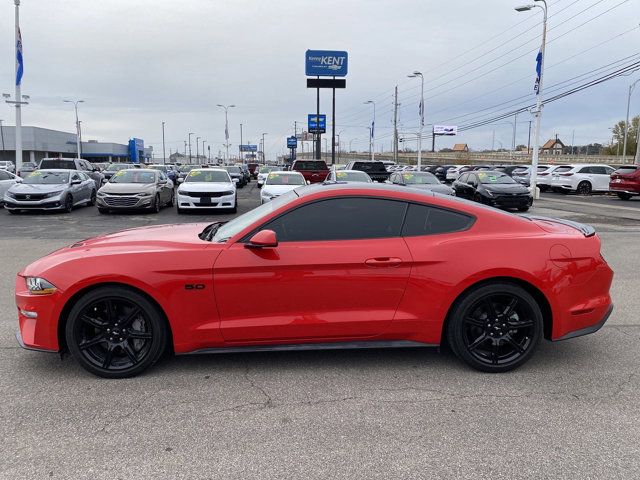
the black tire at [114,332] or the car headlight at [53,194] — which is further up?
Result: the car headlight at [53,194]

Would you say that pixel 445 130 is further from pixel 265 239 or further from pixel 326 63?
pixel 265 239

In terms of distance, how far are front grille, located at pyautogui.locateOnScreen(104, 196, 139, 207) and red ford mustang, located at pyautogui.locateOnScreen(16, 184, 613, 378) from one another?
1248cm

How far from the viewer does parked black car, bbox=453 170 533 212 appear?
728 inches

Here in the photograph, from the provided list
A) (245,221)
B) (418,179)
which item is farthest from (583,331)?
(418,179)

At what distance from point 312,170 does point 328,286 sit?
23312 millimetres

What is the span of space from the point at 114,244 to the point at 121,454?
172 cm

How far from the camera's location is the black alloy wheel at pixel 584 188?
27594 mm

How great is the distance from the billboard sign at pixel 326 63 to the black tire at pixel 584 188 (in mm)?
24326

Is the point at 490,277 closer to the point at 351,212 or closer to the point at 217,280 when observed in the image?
the point at 351,212

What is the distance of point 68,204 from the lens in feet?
54.1

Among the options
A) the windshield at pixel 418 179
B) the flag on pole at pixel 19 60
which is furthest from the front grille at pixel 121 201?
the flag on pole at pixel 19 60

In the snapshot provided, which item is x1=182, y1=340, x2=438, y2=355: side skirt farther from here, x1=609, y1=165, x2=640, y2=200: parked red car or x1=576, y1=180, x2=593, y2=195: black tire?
x1=576, y1=180, x2=593, y2=195: black tire

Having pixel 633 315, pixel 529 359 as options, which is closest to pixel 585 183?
pixel 633 315

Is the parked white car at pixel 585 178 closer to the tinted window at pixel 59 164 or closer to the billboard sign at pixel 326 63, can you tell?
the billboard sign at pixel 326 63
